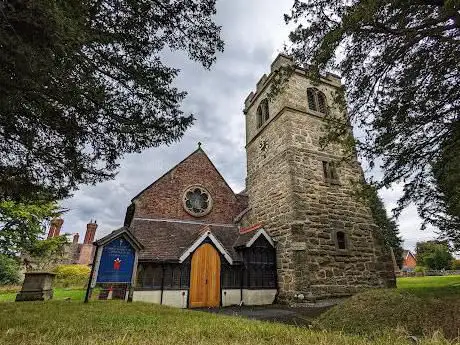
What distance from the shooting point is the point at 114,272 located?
34.3 feet

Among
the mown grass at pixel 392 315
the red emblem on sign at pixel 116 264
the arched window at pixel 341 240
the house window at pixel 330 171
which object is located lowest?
the mown grass at pixel 392 315

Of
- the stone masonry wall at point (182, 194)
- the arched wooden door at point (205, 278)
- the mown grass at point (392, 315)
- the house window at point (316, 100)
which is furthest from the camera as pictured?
the house window at point (316, 100)

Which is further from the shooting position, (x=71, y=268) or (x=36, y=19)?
(x=71, y=268)

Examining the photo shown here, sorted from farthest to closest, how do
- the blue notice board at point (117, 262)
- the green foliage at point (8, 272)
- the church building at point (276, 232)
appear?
the green foliage at point (8, 272), the church building at point (276, 232), the blue notice board at point (117, 262)

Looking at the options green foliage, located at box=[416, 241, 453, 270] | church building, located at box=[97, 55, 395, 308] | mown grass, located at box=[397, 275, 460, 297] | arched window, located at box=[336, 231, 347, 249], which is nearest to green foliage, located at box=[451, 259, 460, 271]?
green foliage, located at box=[416, 241, 453, 270]

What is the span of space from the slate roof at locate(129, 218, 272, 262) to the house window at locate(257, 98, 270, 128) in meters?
7.60

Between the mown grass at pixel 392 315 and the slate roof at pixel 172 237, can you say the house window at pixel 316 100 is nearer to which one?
the slate roof at pixel 172 237

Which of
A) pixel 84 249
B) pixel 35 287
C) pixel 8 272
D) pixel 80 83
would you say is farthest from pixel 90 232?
pixel 80 83

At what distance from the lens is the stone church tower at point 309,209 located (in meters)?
11.8

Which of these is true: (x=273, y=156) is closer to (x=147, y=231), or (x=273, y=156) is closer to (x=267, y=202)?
(x=267, y=202)

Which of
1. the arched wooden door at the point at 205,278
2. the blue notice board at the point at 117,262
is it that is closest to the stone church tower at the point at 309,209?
the arched wooden door at the point at 205,278

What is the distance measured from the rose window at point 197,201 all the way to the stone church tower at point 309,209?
111 inches

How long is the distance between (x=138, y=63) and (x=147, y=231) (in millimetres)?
10361

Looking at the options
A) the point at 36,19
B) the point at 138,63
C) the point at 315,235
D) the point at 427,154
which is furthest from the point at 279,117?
the point at 36,19
